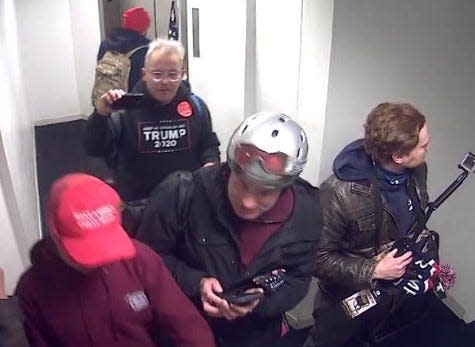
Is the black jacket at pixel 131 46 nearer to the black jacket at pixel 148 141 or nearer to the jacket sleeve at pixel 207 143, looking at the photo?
the black jacket at pixel 148 141

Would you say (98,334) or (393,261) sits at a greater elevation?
(98,334)

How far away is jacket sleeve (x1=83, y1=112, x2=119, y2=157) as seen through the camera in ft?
6.26

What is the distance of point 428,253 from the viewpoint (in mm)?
1707

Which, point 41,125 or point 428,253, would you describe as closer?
point 428,253

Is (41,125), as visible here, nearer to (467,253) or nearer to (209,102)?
(209,102)

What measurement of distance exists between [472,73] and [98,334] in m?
1.92

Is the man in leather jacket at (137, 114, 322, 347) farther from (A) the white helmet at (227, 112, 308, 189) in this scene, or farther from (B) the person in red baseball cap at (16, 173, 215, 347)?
(B) the person in red baseball cap at (16, 173, 215, 347)

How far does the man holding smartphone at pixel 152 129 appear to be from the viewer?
195cm

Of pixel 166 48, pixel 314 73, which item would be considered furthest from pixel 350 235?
pixel 166 48

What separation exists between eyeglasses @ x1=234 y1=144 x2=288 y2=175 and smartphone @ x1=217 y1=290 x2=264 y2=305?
1.04 ft

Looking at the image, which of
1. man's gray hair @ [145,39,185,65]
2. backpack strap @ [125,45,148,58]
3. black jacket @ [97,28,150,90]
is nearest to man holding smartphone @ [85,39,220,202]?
man's gray hair @ [145,39,185,65]

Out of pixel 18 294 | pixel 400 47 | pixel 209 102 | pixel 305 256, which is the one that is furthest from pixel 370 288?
pixel 209 102

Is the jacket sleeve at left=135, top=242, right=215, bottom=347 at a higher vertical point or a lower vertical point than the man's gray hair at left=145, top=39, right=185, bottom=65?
lower

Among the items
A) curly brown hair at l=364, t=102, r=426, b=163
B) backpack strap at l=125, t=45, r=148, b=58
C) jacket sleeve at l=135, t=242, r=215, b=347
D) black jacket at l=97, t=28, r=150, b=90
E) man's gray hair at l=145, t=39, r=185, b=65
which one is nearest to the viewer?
jacket sleeve at l=135, t=242, r=215, b=347
